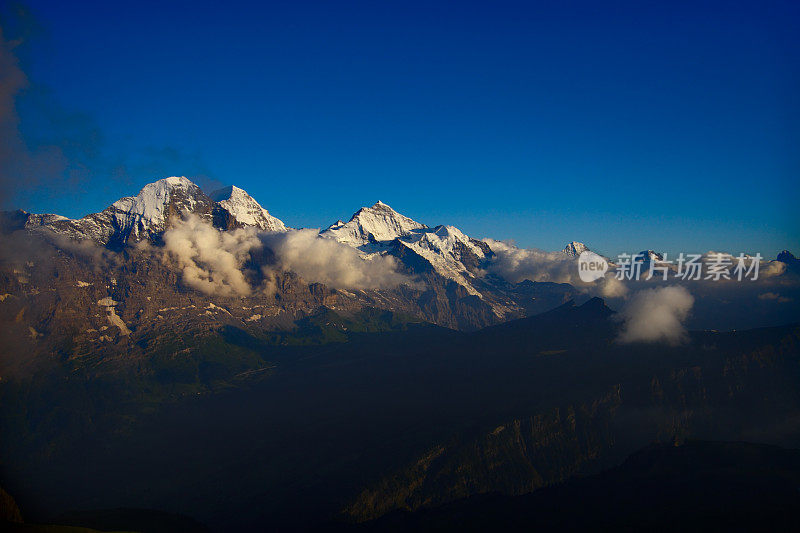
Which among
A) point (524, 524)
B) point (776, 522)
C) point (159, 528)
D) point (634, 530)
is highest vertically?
point (776, 522)

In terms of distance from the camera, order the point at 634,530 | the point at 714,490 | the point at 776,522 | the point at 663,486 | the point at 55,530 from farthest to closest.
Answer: the point at 663,486
the point at 714,490
the point at 634,530
the point at 776,522
the point at 55,530

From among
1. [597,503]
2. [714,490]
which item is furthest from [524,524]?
[714,490]

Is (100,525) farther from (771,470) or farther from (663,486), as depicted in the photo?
(771,470)

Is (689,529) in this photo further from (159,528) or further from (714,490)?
(159,528)

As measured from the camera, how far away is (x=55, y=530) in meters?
129

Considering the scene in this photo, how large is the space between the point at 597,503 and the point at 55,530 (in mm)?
190276

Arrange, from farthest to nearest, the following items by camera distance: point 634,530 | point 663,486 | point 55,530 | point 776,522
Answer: point 663,486, point 634,530, point 776,522, point 55,530

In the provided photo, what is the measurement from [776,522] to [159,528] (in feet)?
727

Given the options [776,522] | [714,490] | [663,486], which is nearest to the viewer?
[776,522]

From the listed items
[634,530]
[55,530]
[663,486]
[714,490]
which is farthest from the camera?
[663,486]

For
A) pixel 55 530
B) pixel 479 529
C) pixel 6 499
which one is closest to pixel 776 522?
pixel 479 529

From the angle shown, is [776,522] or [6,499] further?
[776,522]

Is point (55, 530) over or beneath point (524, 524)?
over

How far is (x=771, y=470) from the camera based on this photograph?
192125mm
